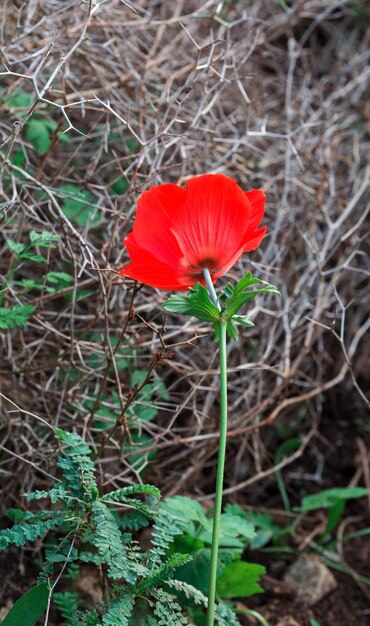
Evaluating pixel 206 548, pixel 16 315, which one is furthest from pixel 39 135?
pixel 206 548

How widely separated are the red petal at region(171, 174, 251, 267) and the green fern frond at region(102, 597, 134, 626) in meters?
0.51

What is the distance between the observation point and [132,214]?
1756 millimetres

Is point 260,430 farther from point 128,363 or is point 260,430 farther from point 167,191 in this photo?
point 167,191

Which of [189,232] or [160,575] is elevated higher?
[189,232]

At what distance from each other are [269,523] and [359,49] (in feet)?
6.12

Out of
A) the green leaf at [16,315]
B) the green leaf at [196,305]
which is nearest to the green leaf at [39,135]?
the green leaf at [16,315]

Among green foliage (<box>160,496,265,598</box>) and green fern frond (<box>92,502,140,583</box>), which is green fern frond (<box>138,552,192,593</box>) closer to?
green fern frond (<box>92,502,140,583</box>)

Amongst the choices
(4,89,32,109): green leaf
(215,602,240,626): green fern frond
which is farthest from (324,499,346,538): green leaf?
(4,89,32,109): green leaf

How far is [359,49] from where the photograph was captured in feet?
9.63

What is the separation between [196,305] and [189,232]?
0.11 meters

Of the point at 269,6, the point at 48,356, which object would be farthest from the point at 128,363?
the point at 269,6

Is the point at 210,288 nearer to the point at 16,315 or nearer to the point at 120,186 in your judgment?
the point at 16,315

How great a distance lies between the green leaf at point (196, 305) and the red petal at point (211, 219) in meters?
0.07

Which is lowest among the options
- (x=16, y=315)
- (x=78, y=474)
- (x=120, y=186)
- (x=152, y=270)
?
(x=78, y=474)
